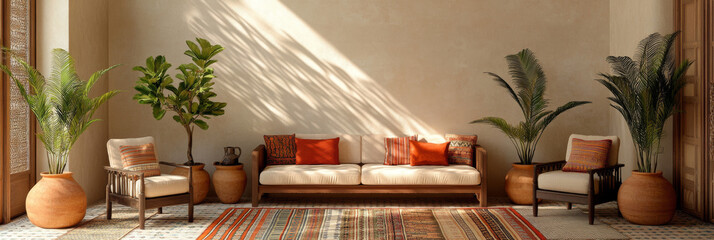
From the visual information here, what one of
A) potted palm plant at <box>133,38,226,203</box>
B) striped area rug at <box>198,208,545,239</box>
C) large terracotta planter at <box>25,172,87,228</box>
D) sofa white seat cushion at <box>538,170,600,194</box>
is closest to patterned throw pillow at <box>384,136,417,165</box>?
striped area rug at <box>198,208,545,239</box>

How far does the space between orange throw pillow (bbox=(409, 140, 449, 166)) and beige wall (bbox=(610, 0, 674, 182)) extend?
2.23 m

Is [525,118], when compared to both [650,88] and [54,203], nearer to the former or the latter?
[650,88]

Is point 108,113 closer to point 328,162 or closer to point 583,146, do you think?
point 328,162

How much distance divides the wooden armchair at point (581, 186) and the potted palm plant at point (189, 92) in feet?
12.5

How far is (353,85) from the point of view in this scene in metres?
8.11

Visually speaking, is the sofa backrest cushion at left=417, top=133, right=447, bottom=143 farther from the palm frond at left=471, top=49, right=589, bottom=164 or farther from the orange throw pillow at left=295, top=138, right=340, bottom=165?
the orange throw pillow at left=295, top=138, right=340, bottom=165

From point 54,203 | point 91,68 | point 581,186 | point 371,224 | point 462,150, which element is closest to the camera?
point 54,203

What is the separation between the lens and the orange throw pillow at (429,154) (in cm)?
753

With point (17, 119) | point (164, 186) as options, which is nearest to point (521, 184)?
point (164, 186)

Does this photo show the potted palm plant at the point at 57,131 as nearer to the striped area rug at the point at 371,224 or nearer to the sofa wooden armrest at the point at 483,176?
the striped area rug at the point at 371,224

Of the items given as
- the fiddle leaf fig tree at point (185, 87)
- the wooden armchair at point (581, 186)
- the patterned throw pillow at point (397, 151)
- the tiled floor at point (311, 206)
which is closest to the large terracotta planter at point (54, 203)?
the tiled floor at point (311, 206)

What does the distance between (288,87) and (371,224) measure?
2.62 m

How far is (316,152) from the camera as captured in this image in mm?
7707

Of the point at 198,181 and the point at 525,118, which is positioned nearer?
the point at 198,181
